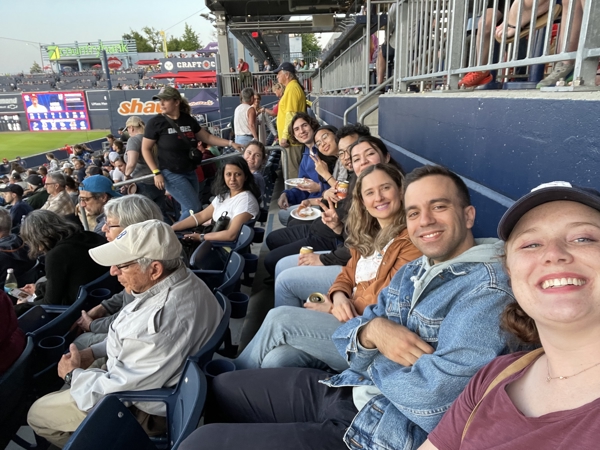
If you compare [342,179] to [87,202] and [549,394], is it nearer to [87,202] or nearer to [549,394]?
[87,202]

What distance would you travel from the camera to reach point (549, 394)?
0.88 meters

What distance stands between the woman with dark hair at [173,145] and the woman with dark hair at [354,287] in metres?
2.96

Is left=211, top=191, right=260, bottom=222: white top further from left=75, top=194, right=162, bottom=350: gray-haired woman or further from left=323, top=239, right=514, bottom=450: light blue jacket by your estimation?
left=323, top=239, right=514, bottom=450: light blue jacket

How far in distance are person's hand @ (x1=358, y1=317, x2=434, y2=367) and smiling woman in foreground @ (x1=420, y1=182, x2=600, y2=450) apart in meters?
0.34

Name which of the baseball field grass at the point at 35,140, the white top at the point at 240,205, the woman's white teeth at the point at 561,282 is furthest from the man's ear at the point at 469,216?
the baseball field grass at the point at 35,140

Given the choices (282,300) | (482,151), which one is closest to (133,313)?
(282,300)

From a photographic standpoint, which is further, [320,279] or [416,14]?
[416,14]

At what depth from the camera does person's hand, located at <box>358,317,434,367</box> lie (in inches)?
52.4

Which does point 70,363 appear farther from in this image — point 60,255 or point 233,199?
point 233,199

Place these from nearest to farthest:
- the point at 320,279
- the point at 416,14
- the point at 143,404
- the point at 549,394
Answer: the point at 549,394
the point at 143,404
the point at 320,279
the point at 416,14

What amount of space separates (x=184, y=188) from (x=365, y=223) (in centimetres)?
317

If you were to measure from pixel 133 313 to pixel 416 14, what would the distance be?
3565 mm

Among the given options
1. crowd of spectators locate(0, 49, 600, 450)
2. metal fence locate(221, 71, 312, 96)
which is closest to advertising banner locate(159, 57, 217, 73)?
metal fence locate(221, 71, 312, 96)

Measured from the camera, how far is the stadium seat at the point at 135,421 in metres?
1.35
